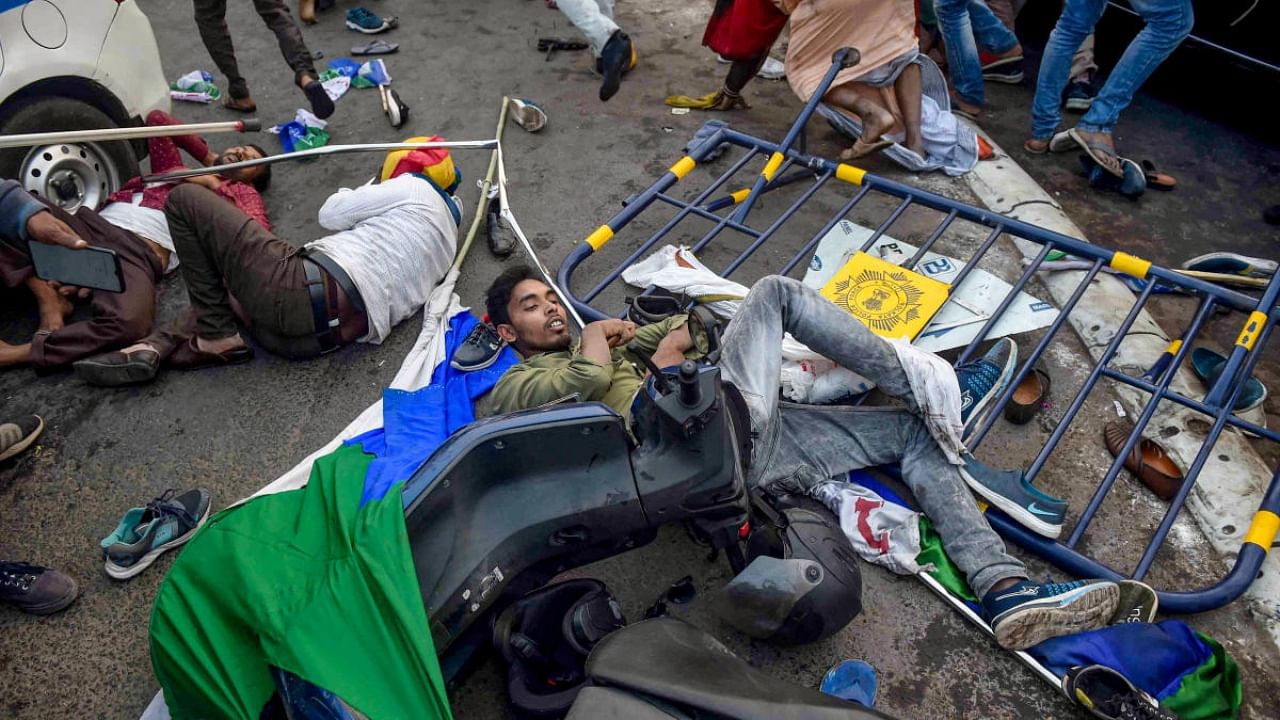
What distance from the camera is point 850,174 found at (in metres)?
3.80

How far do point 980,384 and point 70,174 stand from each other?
4102 millimetres

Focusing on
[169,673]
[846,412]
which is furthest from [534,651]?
[846,412]

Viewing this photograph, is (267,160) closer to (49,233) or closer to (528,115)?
(49,233)

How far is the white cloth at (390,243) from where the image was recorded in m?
→ 3.40

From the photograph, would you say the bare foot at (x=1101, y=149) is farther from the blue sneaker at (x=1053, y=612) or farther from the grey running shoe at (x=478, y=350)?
the grey running shoe at (x=478, y=350)

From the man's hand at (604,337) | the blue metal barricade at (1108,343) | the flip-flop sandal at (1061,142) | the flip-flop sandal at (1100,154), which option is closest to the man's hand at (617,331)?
the man's hand at (604,337)

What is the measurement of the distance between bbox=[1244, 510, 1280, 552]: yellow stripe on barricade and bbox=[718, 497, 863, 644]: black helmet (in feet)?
4.17

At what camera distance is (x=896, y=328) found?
10.2 ft

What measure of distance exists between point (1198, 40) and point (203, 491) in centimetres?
573

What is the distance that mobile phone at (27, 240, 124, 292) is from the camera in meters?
2.99

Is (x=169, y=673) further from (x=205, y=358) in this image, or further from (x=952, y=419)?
(x=952, y=419)

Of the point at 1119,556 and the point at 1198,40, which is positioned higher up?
the point at 1198,40

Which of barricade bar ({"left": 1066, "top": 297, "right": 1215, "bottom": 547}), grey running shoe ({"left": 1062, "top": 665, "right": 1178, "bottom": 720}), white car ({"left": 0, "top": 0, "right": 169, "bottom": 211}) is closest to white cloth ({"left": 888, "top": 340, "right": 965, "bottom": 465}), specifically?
barricade bar ({"left": 1066, "top": 297, "right": 1215, "bottom": 547})

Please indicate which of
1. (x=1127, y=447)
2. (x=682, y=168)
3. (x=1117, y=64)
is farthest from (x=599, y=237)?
(x=1117, y=64)
